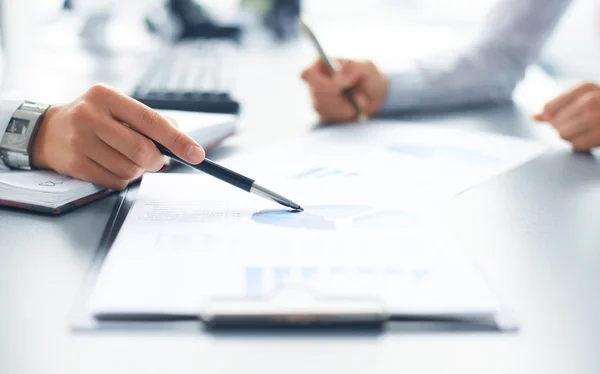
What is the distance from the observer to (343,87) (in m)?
0.90

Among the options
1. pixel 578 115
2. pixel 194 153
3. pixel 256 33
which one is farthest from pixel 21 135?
pixel 256 33

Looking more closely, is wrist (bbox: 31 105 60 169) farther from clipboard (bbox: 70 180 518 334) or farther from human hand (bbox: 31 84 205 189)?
clipboard (bbox: 70 180 518 334)

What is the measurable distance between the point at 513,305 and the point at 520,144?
1.40 ft

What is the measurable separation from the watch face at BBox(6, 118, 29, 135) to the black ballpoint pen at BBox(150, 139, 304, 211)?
15 centimetres

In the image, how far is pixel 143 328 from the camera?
37 cm

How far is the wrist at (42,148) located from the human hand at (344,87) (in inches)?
15.5

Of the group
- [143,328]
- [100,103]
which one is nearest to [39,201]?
[100,103]

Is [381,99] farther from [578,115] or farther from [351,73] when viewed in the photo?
[578,115]

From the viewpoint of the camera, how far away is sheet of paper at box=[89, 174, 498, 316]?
15.3 inches

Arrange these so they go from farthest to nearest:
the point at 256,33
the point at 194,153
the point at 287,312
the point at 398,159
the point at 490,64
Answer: the point at 256,33, the point at 490,64, the point at 398,159, the point at 194,153, the point at 287,312

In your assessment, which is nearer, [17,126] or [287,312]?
[287,312]

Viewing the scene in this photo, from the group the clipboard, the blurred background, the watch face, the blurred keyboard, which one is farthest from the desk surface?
the blurred background

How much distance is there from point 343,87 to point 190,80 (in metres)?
0.24

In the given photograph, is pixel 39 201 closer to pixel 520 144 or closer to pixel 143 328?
pixel 143 328
